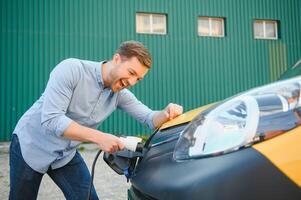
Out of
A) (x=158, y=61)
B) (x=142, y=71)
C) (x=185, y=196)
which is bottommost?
(x=185, y=196)

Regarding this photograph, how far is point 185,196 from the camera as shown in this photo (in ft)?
3.64

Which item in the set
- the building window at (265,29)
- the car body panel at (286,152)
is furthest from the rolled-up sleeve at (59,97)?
the building window at (265,29)

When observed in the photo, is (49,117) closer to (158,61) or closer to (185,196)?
(185,196)

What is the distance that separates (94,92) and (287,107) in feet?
3.89

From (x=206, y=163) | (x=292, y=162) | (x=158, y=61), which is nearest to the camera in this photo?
(x=292, y=162)

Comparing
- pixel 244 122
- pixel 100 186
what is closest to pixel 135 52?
pixel 244 122

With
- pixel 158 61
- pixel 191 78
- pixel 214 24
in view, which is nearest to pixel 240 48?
pixel 214 24

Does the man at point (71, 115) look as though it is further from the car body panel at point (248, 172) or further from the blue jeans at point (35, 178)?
the car body panel at point (248, 172)

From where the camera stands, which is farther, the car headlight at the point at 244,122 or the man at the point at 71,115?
the man at the point at 71,115

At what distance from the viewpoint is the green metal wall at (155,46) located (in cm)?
964

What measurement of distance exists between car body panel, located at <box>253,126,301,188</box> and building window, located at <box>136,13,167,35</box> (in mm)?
10064

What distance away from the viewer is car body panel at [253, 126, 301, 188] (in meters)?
1.02

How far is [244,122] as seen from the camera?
1196 millimetres

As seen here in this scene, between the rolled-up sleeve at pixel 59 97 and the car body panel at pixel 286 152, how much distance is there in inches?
40.1
